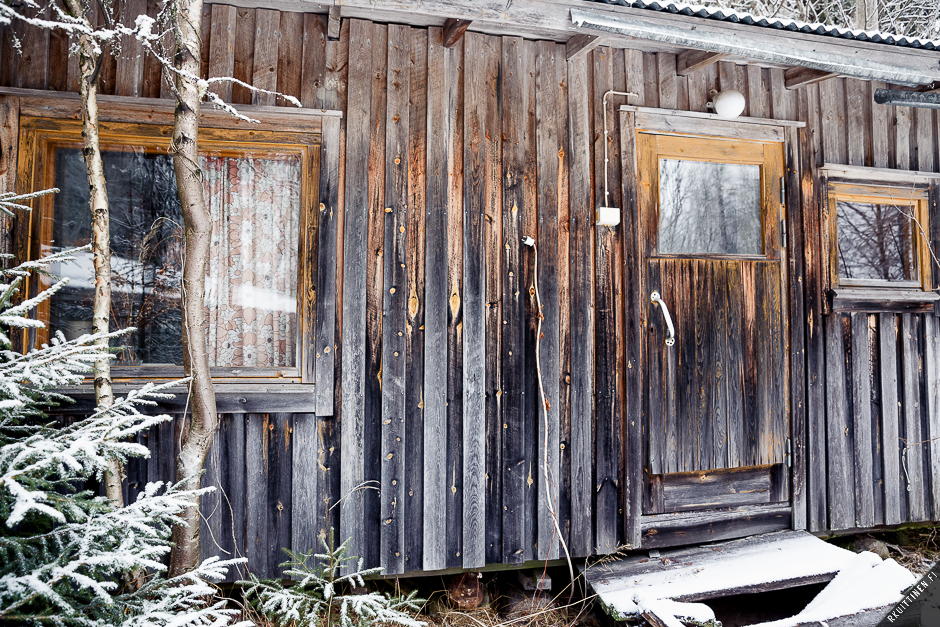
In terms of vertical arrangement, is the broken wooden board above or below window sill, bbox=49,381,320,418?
below

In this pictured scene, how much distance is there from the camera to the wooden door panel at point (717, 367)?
3334mm

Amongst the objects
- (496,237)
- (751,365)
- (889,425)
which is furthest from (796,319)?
(496,237)

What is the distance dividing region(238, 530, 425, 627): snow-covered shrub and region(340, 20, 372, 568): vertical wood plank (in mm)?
202

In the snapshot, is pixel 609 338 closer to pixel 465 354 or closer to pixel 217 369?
pixel 465 354

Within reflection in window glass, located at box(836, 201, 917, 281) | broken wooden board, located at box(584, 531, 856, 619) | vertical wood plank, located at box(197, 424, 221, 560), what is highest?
reflection in window glass, located at box(836, 201, 917, 281)

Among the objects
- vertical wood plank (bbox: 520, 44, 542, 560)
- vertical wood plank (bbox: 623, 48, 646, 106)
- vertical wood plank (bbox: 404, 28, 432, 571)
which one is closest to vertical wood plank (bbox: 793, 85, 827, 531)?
vertical wood plank (bbox: 623, 48, 646, 106)

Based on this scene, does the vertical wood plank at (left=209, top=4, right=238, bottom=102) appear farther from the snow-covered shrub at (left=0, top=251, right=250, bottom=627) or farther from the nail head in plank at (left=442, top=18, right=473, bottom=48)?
the snow-covered shrub at (left=0, top=251, right=250, bottom=627)

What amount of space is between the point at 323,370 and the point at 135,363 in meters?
0.93

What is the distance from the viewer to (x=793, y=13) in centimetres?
720

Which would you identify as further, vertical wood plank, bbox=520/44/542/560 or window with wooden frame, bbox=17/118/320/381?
vertical wood plank, bbox=520/44/542/560

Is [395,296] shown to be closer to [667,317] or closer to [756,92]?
[667,317]

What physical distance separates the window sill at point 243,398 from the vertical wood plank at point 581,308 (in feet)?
4.86

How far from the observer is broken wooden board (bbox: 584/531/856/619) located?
114 inches

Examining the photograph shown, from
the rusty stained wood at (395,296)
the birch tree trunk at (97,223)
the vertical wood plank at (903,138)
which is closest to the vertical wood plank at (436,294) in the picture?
the rusty stained wood at (395,296)
